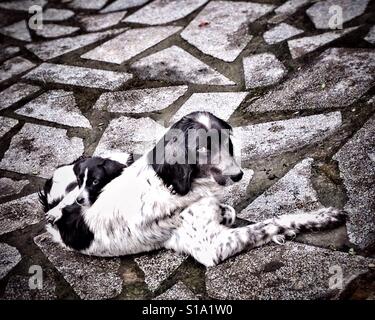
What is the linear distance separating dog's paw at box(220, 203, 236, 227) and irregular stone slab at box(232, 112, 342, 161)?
1.95ft

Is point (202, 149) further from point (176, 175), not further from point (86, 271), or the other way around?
point (86, 271)

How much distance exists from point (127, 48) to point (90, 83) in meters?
0.70

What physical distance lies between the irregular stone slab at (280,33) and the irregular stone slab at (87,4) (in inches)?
98.5

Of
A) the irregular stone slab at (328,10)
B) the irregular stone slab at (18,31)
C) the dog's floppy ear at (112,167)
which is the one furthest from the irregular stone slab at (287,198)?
the irregular stone slab at (18,31)

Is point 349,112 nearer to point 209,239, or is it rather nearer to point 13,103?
point 209,239

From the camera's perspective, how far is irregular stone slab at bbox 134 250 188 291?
8.87 feet

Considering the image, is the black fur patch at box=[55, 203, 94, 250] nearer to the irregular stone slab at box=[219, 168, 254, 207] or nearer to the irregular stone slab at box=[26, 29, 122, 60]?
the irregular stone slab at box=[219, 168, 254, 207]

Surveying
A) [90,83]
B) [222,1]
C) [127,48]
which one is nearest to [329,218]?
[90,83]

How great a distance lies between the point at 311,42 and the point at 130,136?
1986 millimetres

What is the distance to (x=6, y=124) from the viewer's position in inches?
166

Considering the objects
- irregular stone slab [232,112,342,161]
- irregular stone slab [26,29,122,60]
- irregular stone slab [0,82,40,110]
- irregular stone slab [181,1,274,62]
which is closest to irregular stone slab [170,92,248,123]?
irregular stone slab [232,112,342,161]

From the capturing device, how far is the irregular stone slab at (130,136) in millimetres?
3695

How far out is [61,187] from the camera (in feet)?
10.7

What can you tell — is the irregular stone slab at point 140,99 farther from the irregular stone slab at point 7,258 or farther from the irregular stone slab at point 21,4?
the irregular stone slab at point 21,4
